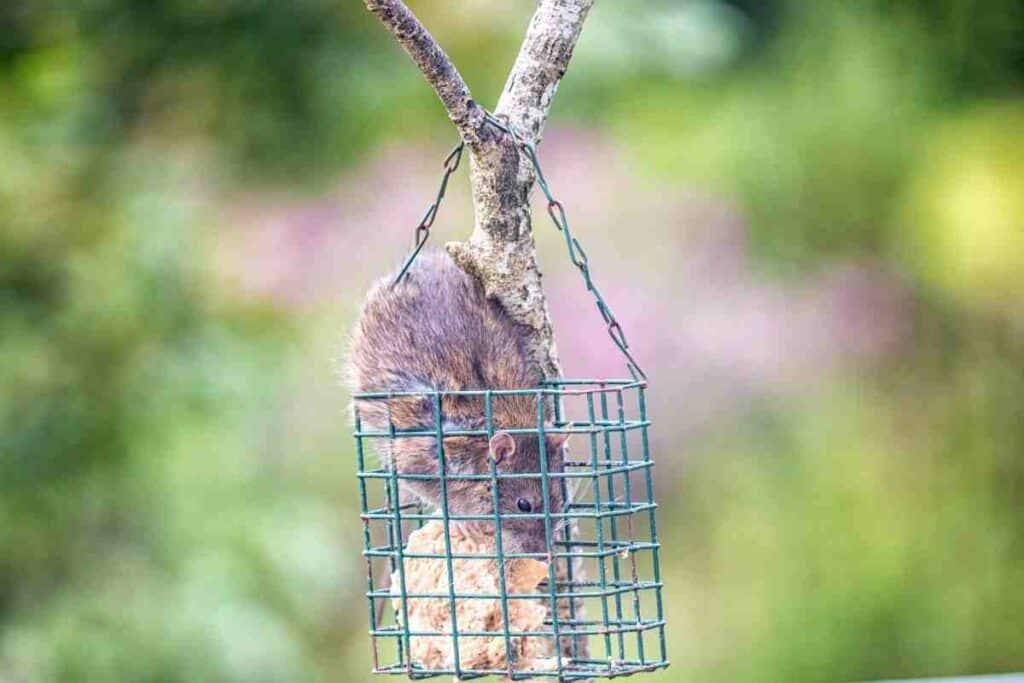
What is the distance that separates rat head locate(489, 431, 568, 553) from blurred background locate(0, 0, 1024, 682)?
243 centimetres

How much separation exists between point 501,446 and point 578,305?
3720mm

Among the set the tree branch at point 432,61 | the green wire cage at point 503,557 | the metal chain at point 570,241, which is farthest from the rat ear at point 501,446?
the tree branch at point 432,61

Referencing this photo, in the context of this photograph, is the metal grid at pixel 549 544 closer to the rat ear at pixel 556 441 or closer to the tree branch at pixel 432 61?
the rat ear at pixel 556 441

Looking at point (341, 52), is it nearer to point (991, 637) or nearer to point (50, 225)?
point (50, 225)

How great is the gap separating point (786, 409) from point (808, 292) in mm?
679

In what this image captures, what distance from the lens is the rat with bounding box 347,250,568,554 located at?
336cm

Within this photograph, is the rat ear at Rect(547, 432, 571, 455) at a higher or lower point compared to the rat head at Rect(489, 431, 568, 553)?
higher

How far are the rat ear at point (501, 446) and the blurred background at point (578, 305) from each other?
2738 millimetres

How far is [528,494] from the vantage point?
3408 mm

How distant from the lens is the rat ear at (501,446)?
10.1 feet

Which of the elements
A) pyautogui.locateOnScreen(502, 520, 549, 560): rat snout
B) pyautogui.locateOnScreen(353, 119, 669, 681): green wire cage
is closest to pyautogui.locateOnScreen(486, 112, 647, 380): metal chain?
pyautogui.locateOnScreen(353, 119, 669, 681): green wire cage

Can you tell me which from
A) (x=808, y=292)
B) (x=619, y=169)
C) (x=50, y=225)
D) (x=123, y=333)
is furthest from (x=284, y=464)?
(x=808, y=292)

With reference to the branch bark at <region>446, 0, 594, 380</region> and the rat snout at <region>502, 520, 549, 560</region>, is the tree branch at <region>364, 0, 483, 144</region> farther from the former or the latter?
the rat snout at <region>502, 520, 549, 560</region>

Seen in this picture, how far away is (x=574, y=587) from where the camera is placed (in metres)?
3.39
